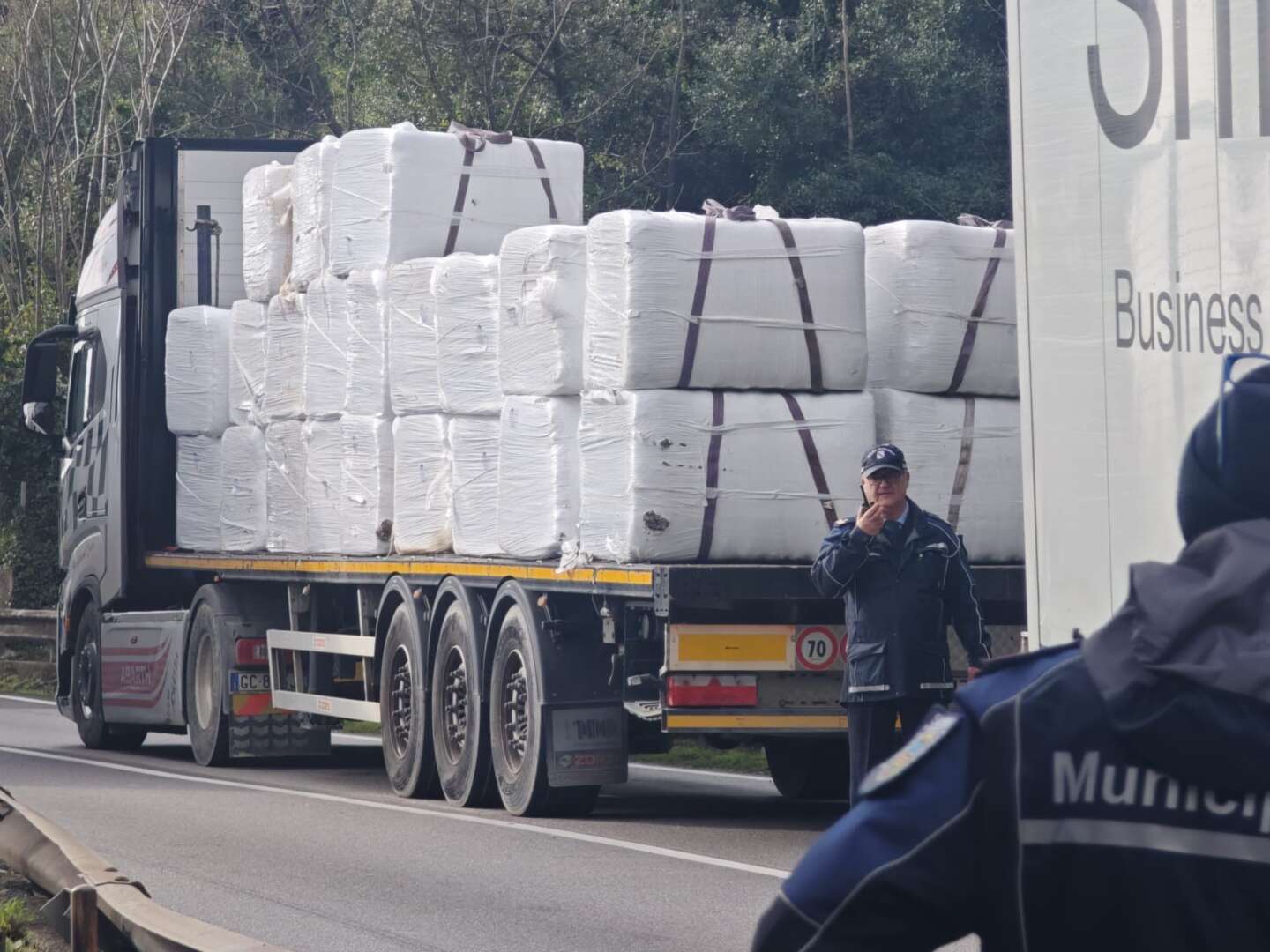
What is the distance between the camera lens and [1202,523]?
215 cm

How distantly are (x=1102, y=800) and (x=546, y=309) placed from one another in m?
8.79

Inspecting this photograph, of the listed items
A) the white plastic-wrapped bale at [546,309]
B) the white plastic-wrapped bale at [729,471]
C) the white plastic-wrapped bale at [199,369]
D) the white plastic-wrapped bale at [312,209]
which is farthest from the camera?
the white plastic-wrapped bale at [199,369]

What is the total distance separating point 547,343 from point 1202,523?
865 centimetres

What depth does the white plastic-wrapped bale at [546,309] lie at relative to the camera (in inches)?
420

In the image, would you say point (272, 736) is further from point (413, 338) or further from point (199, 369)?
point (413, 338)

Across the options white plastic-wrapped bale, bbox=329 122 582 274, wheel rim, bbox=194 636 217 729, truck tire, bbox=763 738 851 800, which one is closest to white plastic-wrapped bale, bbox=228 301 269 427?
wheel rim, bbox=194 636 217 729

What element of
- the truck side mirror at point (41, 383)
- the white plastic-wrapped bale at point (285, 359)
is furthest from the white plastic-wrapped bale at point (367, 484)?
the truck side mirror at point (41, 383)

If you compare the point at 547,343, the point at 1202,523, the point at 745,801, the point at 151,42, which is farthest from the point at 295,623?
the point at 151,42

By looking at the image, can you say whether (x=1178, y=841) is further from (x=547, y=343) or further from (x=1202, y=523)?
(x=547, y=343)

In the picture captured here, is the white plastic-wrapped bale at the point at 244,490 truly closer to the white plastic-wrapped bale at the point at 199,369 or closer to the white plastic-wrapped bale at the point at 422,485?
the white plastic-wrapped bale at the point at 199,369

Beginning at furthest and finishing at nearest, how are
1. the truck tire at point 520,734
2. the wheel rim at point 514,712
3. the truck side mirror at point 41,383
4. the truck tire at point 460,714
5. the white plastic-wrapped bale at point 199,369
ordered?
1. the truck side mirror at point 41,383
2. the white plastic-wrapped bale at point 199,369
3. the truck tire at point 460,714
4. the wheel rim at point 514,712
5. the truck tire at point 520,734

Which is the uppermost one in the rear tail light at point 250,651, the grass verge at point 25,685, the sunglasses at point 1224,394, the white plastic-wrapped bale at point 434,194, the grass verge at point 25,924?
the white plastic-wrapped bale at point 434,194

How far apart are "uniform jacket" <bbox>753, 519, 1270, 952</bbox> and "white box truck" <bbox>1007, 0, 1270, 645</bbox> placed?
3.58 m

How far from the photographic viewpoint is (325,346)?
1363 cm
